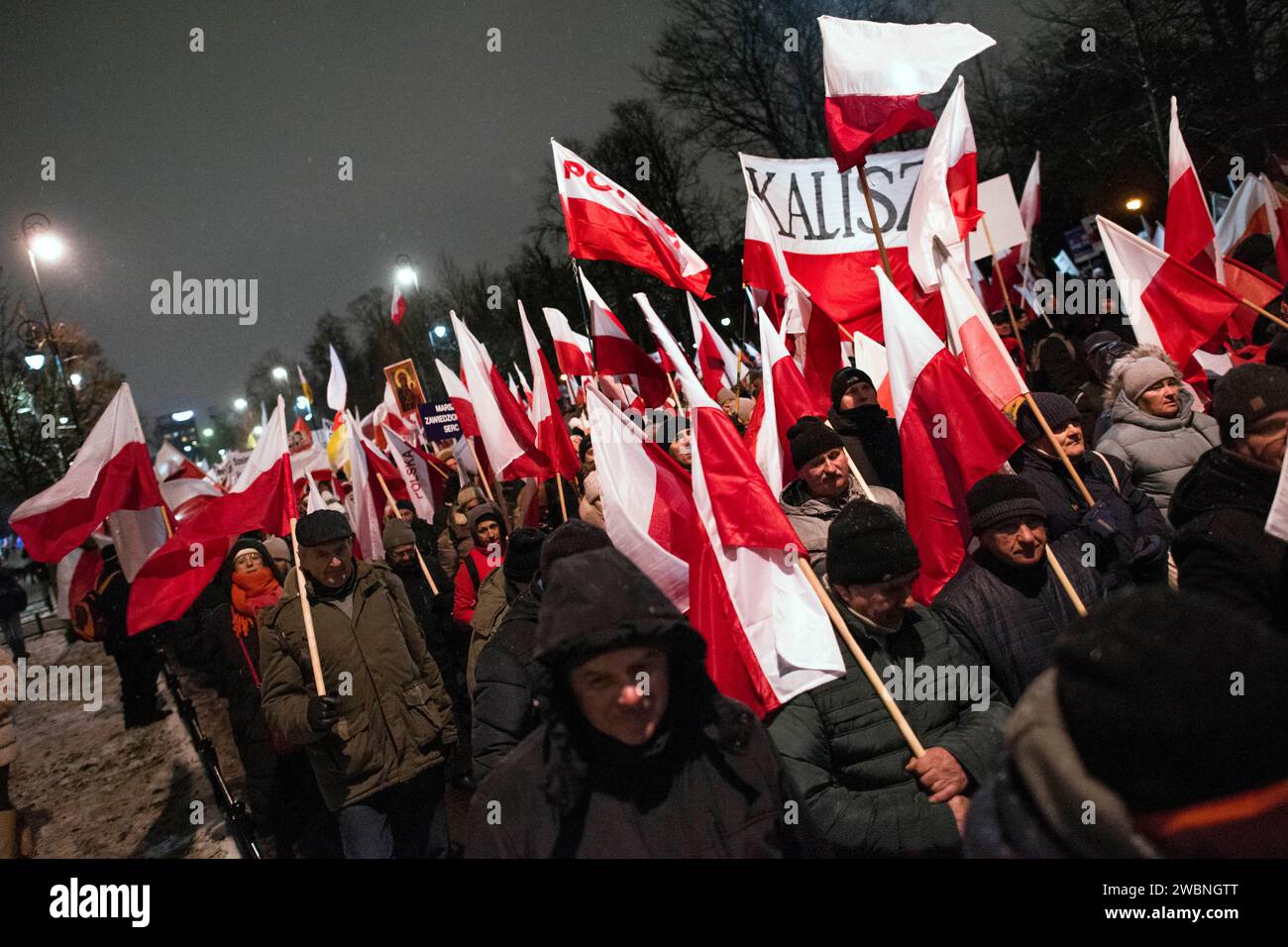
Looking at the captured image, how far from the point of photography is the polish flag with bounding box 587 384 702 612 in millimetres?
3541

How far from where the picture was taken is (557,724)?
187 centimetres

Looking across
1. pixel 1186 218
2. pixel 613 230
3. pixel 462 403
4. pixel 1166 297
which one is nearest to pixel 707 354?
pixel 462 403

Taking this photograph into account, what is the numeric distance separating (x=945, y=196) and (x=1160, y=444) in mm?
1830

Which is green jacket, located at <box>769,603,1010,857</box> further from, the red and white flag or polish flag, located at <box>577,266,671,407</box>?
the red and white flag

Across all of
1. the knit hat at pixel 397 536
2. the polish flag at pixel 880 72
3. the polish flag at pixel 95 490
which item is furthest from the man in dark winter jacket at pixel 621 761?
the knit hat at pixel 397 536

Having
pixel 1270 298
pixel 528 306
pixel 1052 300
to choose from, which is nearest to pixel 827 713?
pixel 1270 298

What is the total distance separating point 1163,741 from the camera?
1.00m

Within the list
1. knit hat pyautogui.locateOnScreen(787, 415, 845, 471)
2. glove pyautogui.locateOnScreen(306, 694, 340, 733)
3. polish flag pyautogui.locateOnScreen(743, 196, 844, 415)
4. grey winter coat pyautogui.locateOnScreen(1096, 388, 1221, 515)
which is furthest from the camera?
polish flag pyautogui.locateOnScreen(743, 196, 844, 415)

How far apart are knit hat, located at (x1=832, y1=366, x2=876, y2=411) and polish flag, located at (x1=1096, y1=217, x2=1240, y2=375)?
1759mm

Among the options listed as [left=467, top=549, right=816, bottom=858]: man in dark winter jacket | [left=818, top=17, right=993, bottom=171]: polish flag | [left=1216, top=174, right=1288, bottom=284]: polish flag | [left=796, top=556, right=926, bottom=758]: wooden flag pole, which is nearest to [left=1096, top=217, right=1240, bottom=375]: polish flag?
[left=818, top=17, right=993, bottom=171]: polish flag

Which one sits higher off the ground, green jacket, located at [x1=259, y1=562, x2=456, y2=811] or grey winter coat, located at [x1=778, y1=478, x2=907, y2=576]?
grey winter coat, located at [x1=778, y1=478, x2=907, y2=576]

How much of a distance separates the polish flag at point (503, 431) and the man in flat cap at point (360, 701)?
2229mm

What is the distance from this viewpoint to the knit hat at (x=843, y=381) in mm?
5203

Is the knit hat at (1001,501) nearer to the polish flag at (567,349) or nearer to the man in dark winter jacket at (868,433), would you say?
the man in dark winter jacket at (868,433)
